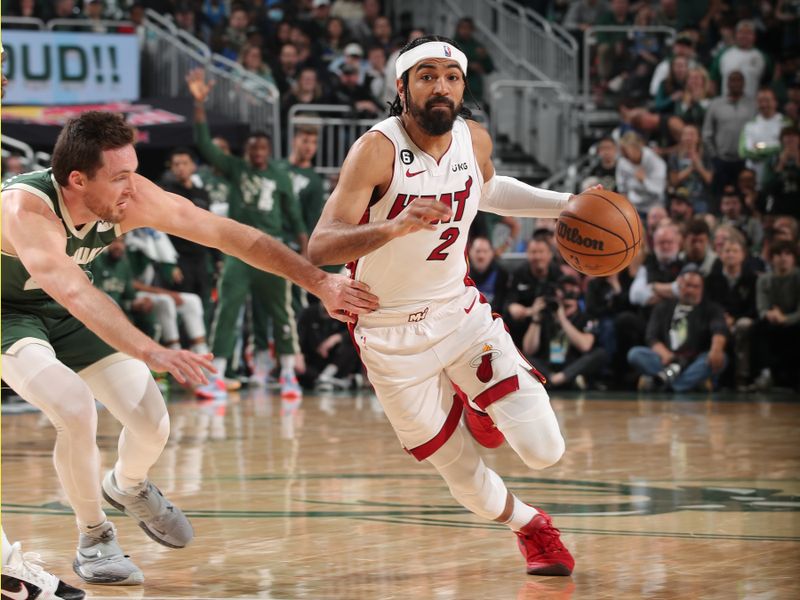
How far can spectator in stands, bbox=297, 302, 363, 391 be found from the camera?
12.4 meters

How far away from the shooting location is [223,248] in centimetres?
461

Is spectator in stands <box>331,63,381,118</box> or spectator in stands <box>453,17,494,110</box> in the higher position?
spectator in stands <box>453,17,494,110</box>

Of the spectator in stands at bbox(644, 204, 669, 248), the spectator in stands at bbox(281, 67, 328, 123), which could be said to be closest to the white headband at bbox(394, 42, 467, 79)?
the spectator in stands at bbox(644, 204, 669, 248)

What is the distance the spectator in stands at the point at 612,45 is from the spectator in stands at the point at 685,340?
5.32 metres

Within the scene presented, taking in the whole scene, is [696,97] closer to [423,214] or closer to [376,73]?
[376,73]

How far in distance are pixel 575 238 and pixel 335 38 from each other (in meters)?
11.9

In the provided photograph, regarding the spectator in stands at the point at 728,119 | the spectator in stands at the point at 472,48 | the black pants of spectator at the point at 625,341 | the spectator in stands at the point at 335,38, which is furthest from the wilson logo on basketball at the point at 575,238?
the spectator in stands at the point at 335,38

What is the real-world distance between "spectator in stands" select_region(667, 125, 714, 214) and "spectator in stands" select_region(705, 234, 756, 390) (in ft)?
5.17

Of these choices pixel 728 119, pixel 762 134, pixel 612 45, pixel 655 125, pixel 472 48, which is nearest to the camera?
pixel 762 134

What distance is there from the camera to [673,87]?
1516cm

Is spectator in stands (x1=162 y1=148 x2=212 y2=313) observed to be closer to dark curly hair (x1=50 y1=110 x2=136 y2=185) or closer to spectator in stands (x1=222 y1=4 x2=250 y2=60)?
spectator in stands (x1=222 y1=4 x2=250 y2=60)

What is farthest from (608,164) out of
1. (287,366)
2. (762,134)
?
(287,366)

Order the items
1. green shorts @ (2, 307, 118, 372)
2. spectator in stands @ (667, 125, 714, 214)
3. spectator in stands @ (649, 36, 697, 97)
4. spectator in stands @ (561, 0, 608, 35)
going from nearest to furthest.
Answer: green shorts @ (2, 307, 118, 372), spectator in stands @ (667, 125, 714, 214), spectator in stands @ (649, 36, 697, 97), spectator in stands @ (561, 0, 608, 35)

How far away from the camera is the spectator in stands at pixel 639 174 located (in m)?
13.4
